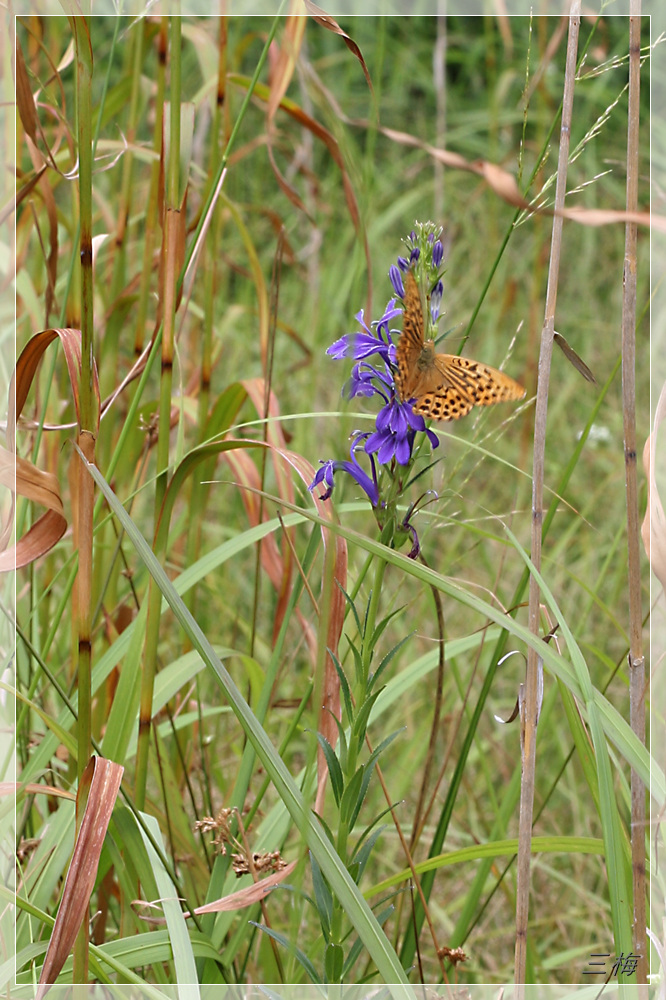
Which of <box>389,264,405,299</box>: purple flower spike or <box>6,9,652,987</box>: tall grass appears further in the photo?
<box>389,264,405,299</box>: purple flower spike

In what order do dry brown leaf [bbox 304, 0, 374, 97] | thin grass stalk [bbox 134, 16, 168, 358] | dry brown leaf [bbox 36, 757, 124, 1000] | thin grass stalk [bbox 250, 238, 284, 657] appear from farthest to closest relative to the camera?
1. thin grass stalk [bbox 134, 16, 168, 358]
2. thin grass stalk [bbox 250, 238, 284, 657]
3. dry brown leaf [bbox 304, 0, 374, 97]
4. dry brown leaf [bbox 36, 757, 124, 1000]

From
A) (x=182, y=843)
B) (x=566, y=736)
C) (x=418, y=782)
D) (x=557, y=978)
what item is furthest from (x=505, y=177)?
(x=566, y=736)

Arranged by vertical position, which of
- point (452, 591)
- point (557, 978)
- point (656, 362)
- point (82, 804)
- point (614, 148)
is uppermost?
point (614, 148)

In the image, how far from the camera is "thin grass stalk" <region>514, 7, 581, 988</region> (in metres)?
0.68

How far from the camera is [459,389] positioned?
2.32 feet

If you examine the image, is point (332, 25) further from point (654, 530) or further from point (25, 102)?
point (654, 530)

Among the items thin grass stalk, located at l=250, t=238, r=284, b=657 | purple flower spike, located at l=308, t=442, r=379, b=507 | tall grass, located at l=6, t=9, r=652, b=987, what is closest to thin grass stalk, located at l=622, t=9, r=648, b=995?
tall grass, located at l=6, t=9, r=652, b=987

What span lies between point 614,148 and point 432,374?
9.83 ft

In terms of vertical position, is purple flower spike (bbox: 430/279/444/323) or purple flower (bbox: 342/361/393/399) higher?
purple flower spike (bbox: 430/279/444/323)

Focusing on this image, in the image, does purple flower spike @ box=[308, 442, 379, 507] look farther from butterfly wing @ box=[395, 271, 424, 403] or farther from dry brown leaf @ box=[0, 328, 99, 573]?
dry brown leaf @ box=[0, 328, 99, 573]

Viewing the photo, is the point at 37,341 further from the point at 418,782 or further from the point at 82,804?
the point at 418,782

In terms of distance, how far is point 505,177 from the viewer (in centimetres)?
50

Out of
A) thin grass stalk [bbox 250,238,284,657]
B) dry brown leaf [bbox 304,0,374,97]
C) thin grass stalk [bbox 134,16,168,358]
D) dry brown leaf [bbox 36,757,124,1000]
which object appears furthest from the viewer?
thin grass stalk [bbox 134,16,168,358]

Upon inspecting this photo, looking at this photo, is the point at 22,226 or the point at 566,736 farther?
the point at 566,736
